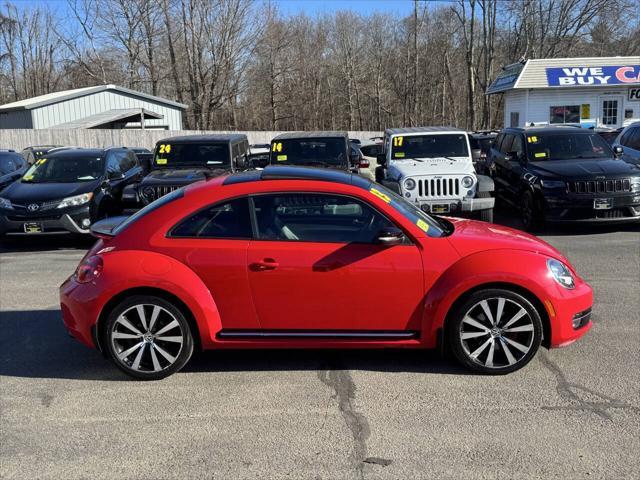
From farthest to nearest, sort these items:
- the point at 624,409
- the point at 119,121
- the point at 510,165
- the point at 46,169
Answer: the point at 119,121 < the point at 510,165 < the point at 46,169 < the point at 624,409

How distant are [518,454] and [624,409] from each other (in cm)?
101

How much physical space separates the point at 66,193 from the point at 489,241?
790 centimetres

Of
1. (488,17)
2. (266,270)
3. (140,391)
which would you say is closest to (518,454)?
(266,270)

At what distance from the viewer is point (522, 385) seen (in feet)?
14.6

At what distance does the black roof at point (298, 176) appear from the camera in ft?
15.9

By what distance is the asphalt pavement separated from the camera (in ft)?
11.4

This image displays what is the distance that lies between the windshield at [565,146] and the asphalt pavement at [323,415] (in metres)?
6.73

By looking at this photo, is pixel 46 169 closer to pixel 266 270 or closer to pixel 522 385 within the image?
pixel 266 270

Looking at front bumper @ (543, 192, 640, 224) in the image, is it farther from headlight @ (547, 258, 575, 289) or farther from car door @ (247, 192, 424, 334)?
car door @ (247, 192, 424, 334)

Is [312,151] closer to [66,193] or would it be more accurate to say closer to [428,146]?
[428,146]

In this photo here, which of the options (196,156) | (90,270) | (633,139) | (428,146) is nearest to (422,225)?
(90,270)

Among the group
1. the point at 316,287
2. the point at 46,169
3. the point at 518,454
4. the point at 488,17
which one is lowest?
the point at 518,454

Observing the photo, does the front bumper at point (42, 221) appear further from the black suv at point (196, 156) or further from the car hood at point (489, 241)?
the car hood at point (489, 241)

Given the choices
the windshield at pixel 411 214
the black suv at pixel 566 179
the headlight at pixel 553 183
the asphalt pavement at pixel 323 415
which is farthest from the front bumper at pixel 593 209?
the windshield at pixel 411 214
